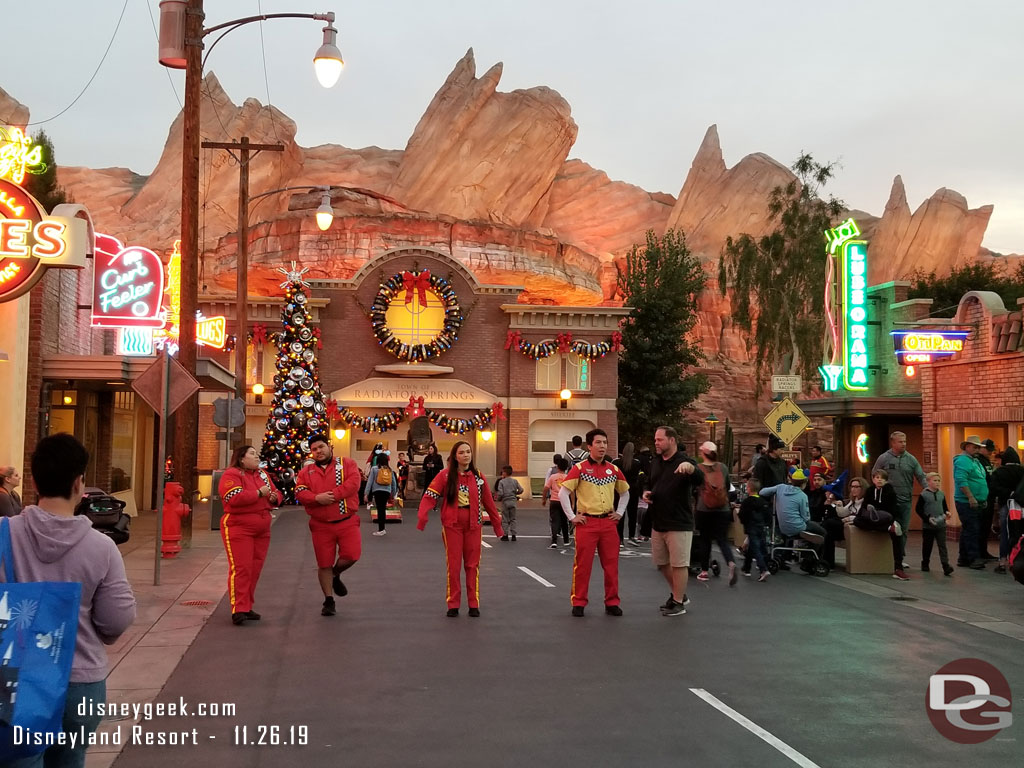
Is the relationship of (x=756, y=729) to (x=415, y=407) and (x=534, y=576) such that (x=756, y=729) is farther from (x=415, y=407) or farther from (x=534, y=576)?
(x=415, y=407)

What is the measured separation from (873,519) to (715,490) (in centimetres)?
267

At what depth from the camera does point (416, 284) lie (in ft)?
124

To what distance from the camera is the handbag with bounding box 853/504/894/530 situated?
1488 cm

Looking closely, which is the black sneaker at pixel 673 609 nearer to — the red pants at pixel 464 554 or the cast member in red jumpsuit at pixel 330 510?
the red pants at pixel 464 554

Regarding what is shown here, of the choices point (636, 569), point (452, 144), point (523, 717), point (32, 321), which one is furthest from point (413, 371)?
point (452, 144)

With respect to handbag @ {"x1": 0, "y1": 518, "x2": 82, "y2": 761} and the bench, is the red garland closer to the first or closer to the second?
the bench

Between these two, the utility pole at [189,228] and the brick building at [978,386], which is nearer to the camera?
the utility pole at [189,228]

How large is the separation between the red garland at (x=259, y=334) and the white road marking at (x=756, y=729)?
31168mm

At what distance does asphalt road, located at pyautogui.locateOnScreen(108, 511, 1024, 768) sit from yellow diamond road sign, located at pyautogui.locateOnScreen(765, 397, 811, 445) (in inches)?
278

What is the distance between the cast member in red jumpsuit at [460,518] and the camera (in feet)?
35.5

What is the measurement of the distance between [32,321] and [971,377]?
1782cm

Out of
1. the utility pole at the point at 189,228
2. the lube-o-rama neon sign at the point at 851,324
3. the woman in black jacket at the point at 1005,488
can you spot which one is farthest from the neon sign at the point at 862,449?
the utility pole at the point at 189,228

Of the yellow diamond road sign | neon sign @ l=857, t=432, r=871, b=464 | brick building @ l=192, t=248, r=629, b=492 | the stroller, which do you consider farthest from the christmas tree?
the stroller

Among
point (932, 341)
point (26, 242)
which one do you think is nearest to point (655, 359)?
point (932, 341)
